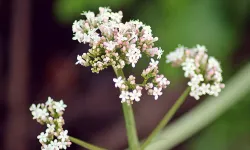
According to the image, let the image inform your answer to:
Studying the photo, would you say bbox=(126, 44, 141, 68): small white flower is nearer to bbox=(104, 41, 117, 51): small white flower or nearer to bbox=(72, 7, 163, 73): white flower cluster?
bbox=(72, 7, 163, 73): white flower cluster

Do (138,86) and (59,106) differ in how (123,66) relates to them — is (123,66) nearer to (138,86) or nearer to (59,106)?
(138,86)

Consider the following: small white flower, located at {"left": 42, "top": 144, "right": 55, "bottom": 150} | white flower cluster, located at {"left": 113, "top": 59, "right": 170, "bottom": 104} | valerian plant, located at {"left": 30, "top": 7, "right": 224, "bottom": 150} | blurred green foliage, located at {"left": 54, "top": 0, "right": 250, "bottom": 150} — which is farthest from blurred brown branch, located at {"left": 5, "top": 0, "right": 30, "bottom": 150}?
white flower cluster, located at {"left": 113, "top": 59, "right": 170, "bottom": 104}

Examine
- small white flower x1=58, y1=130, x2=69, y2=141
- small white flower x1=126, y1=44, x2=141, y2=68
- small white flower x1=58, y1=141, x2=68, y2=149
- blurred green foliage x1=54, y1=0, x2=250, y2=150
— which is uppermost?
blurred green foliage x1=54, y1=0, x2=250, y2=150

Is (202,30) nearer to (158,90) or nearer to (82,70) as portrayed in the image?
(82,70)

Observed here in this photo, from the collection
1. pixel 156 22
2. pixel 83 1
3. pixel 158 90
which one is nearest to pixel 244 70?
pixel 156 22

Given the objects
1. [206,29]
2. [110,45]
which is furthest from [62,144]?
[206,29]

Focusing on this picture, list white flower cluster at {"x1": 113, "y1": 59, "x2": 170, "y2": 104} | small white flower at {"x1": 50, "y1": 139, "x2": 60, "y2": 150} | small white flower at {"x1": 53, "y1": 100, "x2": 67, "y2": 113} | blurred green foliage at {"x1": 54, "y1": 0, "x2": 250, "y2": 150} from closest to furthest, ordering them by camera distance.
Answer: white flower cluster at {"x1": 113, "y1": 59, "x2": 170, "y2": 104}
small white flower at {"x1": 50, "y1": 139, "x2": 60, "y2": 150}
small white flower at {"x1": 53, "y1": 100, "x2": 67, "y2": 113}
blurred green foliage at {"x1": 54, "y1": 0, "x2": 250, "y2": 150}

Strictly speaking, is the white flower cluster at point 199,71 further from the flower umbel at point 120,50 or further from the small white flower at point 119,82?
the small white flower at point 119,82
